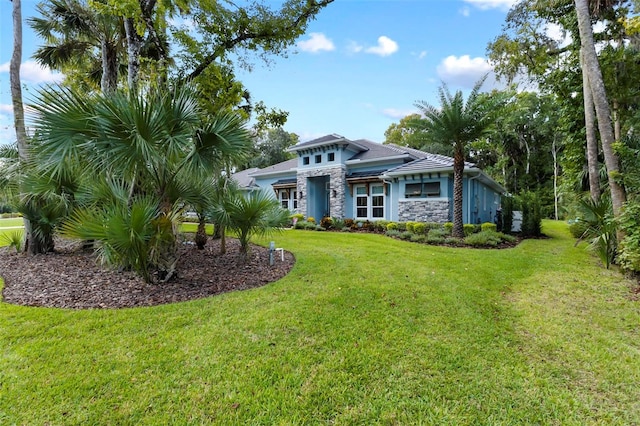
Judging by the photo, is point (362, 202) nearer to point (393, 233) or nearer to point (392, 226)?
point (392, 226)

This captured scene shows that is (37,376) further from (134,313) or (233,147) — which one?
(233,147)

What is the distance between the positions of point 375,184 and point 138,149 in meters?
13.2

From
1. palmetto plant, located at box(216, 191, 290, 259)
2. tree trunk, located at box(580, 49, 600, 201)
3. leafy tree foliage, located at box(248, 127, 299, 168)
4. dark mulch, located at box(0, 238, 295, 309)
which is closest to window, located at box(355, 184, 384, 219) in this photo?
tree trunk, located at box(580, 49, 600, 201)

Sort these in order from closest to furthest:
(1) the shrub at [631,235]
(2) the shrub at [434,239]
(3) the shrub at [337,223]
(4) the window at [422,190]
Answer: (1) the shrub at [631,235] → (2) the shrub at [434,239] → (4) the window at [422,190] → (3) the shrub at [337,223]

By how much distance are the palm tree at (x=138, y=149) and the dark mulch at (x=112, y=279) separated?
1.60 ft

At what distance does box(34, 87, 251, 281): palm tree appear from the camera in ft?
15.7

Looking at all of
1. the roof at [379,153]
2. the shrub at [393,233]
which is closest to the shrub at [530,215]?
the roof at [379,153]

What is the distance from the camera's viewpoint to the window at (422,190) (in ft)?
46.3

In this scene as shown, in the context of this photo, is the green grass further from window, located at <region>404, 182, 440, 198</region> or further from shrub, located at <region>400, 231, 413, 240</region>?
window, located at <region>404, 182, 440, 198</region>

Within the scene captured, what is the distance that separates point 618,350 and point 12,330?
771 cm

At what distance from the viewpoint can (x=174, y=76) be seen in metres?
8.71

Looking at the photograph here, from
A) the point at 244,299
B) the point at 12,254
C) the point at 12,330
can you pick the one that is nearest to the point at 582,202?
the point at 244,299

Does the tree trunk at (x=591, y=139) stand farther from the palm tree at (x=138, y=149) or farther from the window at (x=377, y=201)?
the palm tree at (x=138, y=149)

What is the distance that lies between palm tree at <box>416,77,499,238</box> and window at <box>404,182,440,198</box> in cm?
176
